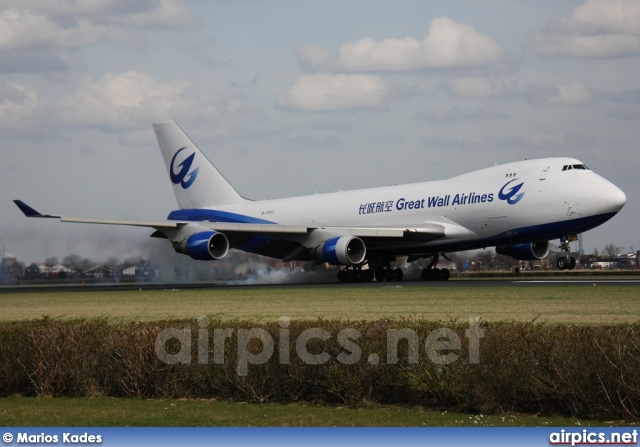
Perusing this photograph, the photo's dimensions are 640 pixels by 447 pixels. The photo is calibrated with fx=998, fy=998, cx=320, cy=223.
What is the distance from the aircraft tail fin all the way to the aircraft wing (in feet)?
32.8

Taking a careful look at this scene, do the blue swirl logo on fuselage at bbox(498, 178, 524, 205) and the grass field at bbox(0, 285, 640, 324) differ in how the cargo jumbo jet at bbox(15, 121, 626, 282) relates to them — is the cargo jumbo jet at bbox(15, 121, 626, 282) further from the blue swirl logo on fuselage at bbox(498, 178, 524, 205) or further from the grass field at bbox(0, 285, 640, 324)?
the grass field at bbox(0, 285, 640, 324)

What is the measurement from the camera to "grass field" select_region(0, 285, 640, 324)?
2584 centimetres

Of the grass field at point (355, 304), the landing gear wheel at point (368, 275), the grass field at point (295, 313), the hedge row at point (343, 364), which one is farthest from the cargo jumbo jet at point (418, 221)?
the hedge row at point (343, 364)

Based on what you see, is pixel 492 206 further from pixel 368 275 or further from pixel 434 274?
pixel 368 275

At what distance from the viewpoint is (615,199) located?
44625 millimetres

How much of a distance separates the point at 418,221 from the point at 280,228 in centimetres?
709

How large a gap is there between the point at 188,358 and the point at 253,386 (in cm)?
121

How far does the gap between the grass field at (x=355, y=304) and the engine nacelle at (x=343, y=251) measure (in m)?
6.69

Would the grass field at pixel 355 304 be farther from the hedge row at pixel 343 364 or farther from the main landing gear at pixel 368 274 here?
the main landing gear at pixel 368 274

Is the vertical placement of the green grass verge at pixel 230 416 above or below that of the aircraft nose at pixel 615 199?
below

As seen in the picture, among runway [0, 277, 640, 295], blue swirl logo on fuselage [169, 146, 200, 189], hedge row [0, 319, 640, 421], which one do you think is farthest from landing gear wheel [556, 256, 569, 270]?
hedge row [0, 319, 640, 421]

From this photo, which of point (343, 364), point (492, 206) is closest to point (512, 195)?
point (492, 206)

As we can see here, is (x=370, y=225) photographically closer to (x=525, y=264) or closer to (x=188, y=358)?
(x=188, y=358)

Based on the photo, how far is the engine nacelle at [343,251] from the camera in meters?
48.9
